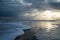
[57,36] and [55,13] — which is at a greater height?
[55,13]

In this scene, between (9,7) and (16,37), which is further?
(9,7)

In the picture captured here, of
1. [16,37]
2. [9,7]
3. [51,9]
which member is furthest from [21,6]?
[16,37]

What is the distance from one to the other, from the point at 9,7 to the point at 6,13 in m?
0.64

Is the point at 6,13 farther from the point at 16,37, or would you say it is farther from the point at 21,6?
the point at 16,37

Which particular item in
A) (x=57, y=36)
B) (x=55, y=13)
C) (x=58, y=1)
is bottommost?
(x=57, y=36)

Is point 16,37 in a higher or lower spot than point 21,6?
lower

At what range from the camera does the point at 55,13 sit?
9555 millimetres

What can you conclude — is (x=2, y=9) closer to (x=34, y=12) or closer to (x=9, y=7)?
(x=9, y=7)

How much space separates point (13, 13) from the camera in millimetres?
9484

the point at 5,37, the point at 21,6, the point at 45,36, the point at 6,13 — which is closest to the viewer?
the point at 5,37

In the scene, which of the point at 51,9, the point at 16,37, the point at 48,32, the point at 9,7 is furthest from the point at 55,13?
the point at 16,37

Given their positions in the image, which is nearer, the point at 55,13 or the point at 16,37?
the point at 16,37

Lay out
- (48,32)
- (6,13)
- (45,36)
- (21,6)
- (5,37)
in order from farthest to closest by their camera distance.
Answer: (21,6) → (6,13) → (48,32) → (45,36) → (5,37)

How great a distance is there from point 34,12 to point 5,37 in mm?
5420
